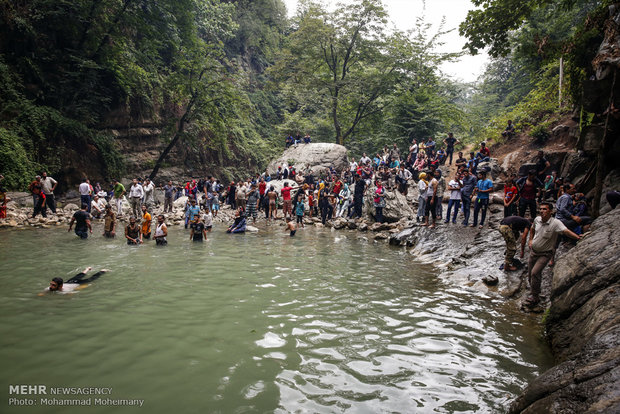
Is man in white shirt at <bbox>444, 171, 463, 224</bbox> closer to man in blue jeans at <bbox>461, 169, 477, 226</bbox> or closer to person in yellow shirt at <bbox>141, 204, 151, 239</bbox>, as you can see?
man in blue jeans at <bbox>461, 169, 477, 226</bbox>

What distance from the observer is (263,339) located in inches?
188

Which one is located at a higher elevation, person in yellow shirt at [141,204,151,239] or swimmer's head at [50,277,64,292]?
person in yellow shirt at [141,204,151,239]

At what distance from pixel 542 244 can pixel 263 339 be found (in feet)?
18.3

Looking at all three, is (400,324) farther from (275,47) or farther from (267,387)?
(275,47)

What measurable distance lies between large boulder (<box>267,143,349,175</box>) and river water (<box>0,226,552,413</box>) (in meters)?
17.2

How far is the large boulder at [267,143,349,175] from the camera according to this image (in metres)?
25.4

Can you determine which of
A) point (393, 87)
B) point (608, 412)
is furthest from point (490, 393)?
point (393, 87)

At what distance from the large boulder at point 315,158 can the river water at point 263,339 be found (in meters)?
17.2

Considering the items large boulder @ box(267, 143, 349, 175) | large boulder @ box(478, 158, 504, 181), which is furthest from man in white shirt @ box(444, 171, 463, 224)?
large boulder @ box(267, 143, 349, 175)

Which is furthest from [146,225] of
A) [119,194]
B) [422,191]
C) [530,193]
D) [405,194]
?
[405,194]

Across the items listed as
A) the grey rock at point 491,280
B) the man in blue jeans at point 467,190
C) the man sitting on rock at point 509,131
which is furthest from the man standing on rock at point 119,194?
the man sitting on rock at point 509,131

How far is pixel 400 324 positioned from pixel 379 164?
18.5 m

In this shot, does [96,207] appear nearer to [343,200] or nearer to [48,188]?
[48,188]

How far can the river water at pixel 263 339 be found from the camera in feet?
11.6
